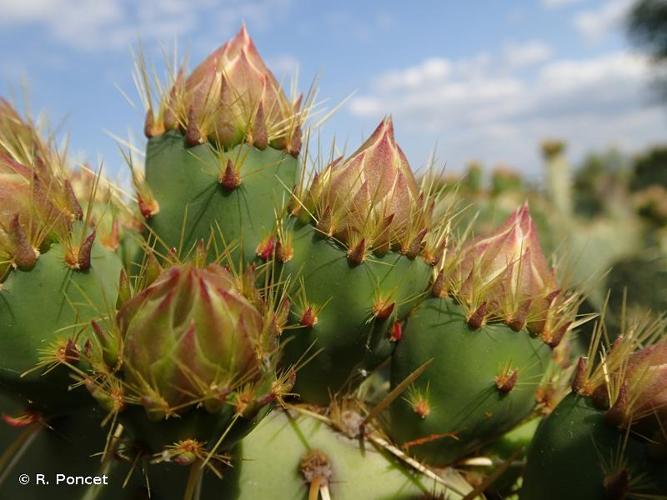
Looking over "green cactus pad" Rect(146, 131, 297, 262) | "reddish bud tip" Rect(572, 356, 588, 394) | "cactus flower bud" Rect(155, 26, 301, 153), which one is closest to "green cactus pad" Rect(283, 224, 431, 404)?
"green cactus pad" Rect(146, 131, 297, 262)

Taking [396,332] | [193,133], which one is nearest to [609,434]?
[396,332]

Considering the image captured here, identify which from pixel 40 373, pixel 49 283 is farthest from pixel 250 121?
pixel 40 373

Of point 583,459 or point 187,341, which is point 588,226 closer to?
point 583,459

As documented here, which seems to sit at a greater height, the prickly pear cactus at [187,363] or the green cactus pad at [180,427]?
the prickly pear cactus at [187,363]

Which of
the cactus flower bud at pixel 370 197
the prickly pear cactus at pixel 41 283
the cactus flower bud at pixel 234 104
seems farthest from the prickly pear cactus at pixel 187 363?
the cactus flower bud at pixel 234 104

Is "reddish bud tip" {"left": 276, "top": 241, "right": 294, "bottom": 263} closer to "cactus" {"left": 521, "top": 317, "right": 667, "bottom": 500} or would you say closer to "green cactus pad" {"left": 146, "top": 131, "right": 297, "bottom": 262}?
"green cactus pad" {"left": 146, "top": 131, "right": 297, "bottom": 262}

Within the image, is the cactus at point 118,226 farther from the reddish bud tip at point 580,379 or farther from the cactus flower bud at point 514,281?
the reddish bud tip at point 580,379
